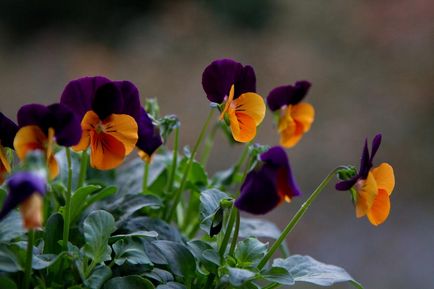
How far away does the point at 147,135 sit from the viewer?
29.1 inches

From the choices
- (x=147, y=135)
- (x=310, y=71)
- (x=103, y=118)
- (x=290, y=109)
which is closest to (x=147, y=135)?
(x=147, y=135)

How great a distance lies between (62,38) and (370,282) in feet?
7.00

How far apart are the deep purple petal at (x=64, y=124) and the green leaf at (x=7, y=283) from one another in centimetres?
13

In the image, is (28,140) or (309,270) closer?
(28,140)

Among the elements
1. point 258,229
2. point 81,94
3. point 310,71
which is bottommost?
point 310,71

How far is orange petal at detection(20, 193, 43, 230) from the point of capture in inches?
18.7

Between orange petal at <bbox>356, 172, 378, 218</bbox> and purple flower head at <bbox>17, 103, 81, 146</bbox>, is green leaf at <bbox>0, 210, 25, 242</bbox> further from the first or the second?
orange petal at <bbox>356, 172, 378, 218</bbox>

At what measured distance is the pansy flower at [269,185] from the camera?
0.56m

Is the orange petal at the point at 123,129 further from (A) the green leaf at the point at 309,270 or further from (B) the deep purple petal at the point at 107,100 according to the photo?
(A) the green leaf at the point at 309,270

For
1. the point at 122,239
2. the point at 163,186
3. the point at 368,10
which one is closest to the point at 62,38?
the point at 368,10

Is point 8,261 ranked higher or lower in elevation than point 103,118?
lower

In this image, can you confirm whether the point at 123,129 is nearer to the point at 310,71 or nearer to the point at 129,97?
the point at 129,97

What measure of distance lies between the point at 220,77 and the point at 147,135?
12cm

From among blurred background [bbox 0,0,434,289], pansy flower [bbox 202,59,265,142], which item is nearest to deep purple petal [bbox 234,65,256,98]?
pansy flower [bbox 202,59,265,142]
